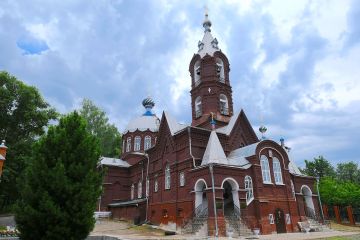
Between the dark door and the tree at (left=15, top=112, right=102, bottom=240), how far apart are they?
13.4 metres

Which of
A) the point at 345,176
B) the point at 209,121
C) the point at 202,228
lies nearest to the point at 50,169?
the point at 202,228

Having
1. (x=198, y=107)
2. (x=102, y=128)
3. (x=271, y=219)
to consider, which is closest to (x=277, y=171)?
(x=271, y=219)

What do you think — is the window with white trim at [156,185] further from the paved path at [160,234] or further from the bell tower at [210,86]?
the bell tower at [210,86]

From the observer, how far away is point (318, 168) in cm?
4912

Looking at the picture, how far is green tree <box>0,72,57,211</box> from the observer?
25.1 meters

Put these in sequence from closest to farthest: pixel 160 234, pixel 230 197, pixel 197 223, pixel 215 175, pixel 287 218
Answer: pixel 197 223 < pixel 215 175 < pixel 160 234 < pixel 287 218 < pixel 230 197

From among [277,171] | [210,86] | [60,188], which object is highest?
[210,86]

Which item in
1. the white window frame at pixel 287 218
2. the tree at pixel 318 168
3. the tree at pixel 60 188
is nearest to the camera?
the tree at pixel 60 188

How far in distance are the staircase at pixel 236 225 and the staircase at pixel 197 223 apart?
139cm

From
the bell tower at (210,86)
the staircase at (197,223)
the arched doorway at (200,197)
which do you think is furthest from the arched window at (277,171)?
the staircase at (197,223)

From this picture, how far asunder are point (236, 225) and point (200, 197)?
3.08 m

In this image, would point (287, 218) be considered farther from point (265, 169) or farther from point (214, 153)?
point (214, 153)

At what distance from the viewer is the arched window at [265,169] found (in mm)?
20969

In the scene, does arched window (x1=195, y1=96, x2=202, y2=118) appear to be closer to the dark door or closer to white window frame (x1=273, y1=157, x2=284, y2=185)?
white window frame (x1=273, y1=157, x2=284, y2=185)
